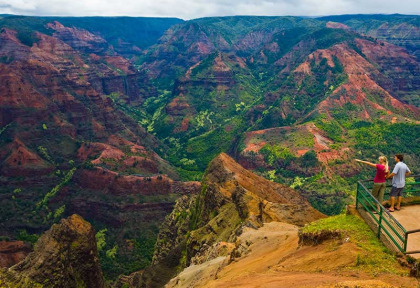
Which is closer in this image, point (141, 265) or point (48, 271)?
point (48, 271)

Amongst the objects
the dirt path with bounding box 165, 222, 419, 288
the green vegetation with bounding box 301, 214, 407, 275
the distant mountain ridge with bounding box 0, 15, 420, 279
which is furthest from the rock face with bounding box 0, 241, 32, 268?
A: the green vegetation with bounding box 301, 214, 407, 275

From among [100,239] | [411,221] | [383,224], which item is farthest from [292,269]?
[100,239]

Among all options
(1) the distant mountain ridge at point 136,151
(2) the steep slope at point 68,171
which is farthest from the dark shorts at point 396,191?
(2) the steep slope at point 68,171

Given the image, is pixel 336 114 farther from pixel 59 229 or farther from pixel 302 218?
pixel 59 229

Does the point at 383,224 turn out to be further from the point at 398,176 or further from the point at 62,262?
the point at 62,262

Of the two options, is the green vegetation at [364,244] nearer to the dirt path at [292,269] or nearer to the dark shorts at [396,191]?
the dirt path at [292,269]

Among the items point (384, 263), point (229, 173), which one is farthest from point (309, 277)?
point (229, 173)
